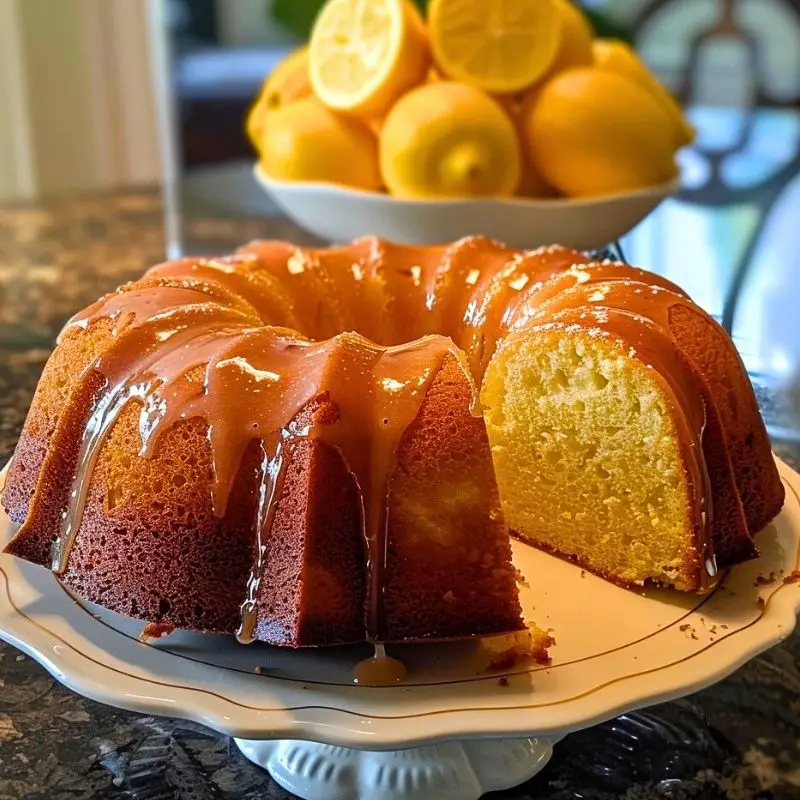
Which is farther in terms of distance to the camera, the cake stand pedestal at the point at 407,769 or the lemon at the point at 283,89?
the lemon at the point at 283,89

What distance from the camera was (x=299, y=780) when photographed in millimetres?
872

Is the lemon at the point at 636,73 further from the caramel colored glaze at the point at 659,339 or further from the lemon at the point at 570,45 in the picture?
the caramel colored glaze at the point at 659,339

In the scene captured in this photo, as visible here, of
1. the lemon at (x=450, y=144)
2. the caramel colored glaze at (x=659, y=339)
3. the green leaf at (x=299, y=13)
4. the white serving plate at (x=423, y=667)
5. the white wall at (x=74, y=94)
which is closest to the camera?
the white serving plate at (x=423, y=667)

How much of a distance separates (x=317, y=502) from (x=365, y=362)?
0.46 ft

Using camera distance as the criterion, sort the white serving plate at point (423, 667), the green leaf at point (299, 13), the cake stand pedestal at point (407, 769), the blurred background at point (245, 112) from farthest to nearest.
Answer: the green leaf at point (299, 13) → the blurred background at point (245, 112) → the cake stand pedestal at point (407, 769) → the white serving plate at point (423, 667)

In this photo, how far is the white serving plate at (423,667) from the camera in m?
0.76

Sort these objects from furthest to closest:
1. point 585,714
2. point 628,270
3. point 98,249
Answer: point 98,249
point 628,270
point 585,714

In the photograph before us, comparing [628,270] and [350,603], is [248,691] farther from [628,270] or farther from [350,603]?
[628,270]

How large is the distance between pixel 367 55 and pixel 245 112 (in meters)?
2.60

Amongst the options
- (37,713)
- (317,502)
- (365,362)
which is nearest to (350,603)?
(317,502)

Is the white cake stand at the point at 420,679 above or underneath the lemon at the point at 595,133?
underneath

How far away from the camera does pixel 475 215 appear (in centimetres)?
156

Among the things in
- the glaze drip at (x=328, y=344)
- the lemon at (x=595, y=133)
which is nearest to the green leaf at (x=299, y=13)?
the lemon at (x=595, y=133)

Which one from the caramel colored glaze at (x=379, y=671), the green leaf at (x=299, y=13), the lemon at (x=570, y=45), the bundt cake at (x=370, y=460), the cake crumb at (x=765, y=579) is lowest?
the cake crumb at (x=765, y=579)
